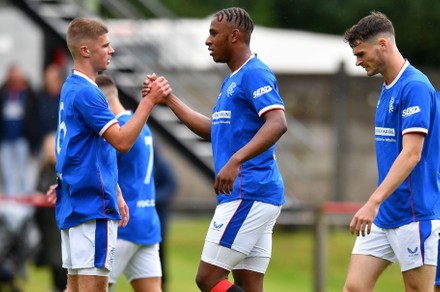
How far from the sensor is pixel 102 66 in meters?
8.41

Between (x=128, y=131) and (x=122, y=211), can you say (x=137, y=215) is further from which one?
(x=128, y=131)

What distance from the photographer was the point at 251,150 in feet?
26.1

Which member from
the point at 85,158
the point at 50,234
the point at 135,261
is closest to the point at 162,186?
the point at 50,234

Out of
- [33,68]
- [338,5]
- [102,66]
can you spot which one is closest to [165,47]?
[33,68]

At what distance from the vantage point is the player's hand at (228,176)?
311 inches

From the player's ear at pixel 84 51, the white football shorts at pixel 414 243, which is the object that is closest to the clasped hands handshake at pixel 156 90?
the player's ear at pixel 84 51

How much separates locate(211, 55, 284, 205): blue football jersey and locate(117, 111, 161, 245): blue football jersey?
1.50m

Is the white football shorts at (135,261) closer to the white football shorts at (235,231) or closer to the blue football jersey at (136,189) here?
the blue football jersey at (136,189)

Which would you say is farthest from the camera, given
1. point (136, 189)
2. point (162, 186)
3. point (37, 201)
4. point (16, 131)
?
point (16, 131)

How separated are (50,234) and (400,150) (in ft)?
22.1

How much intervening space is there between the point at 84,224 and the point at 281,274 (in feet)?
32.2

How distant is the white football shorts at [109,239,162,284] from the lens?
978cm

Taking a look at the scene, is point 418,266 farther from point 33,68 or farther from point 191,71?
point 33,68

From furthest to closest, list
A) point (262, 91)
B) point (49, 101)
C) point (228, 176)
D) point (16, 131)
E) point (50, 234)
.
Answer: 1. point (16, 131)
2. point (49, 101)
3. point (50, 234)
4. point (262, 91)
5. point (228, 176)
